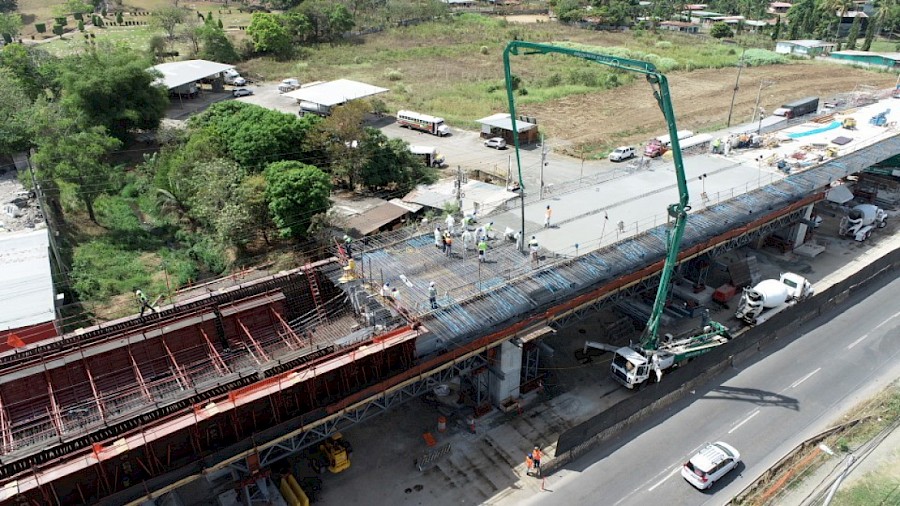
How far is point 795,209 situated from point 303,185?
125ft

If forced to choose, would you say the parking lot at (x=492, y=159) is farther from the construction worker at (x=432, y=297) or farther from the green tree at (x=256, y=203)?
the construction worker at (x=432, y=297)

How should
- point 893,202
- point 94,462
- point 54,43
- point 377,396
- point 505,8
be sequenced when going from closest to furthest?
point 94,462
point 377,396
point 893,202
point 54,43
point 505,8

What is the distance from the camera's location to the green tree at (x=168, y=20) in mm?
112438

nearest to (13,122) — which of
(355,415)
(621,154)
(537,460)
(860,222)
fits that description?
(355,415)

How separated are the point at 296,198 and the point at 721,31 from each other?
130968mm

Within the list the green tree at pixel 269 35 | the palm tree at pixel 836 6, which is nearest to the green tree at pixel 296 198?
the green tree at pixel 269 35

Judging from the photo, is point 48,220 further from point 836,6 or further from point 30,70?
point 836,6

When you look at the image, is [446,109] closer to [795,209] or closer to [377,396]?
[795,209]

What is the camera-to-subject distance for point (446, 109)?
88.4m

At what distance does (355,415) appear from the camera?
28.7 metres

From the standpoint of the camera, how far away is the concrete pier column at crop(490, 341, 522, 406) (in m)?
32.5

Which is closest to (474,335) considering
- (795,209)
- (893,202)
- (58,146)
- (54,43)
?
(795,209)

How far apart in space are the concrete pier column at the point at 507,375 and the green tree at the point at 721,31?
449 ft

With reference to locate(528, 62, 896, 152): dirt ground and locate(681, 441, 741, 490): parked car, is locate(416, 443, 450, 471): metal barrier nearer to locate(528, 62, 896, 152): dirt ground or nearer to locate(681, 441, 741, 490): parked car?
locate(681, 441, 741, 490): parked car
